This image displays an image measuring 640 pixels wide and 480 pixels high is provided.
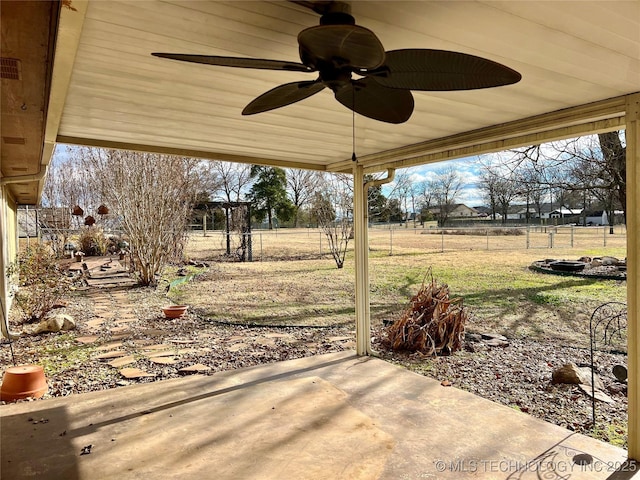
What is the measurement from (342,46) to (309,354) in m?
3.65

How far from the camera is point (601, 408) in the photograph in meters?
3.08

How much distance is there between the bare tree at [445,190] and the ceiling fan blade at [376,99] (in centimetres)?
985

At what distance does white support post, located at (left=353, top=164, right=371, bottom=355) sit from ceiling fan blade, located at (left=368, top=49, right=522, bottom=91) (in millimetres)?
2801

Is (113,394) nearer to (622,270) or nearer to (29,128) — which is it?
(29,128)

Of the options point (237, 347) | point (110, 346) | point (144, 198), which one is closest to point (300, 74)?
point (237, 347)

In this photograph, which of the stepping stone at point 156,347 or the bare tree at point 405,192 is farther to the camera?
Answer: the bare tree at point 405,192

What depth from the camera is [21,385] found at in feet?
10.1

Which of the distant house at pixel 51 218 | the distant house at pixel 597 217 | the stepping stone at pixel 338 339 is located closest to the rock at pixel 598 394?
the stepping stone at pixel 338 339

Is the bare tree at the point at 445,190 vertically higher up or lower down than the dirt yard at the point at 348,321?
higher up

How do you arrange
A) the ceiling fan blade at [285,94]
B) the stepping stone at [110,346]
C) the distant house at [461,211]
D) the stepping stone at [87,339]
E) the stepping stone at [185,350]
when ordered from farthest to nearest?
the distant house at [461,211]
the stepping stone at [87,339]
the stepping stone at [110,346]
the stepping stone at [185,350]
the ceiling fan blade at [285,94]

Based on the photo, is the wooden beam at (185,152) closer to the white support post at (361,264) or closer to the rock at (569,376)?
the white support post at (361,264)

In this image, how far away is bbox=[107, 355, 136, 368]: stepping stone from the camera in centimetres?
393

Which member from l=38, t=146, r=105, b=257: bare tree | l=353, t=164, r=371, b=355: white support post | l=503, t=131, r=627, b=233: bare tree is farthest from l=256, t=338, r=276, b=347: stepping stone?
l=38, t=146, r=105, b=257: bare tree

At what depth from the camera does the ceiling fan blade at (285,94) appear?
1479mm
